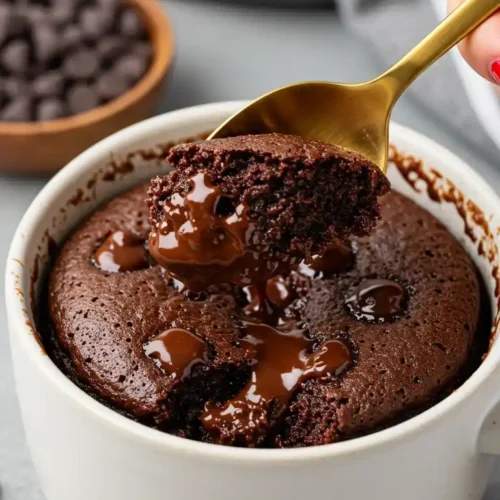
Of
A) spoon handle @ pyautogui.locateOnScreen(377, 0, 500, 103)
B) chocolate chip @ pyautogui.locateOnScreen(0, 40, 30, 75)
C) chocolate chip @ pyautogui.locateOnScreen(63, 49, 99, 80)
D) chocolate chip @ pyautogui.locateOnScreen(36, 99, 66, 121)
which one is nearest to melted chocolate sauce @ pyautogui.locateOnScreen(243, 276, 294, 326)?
spoon handle @ pyautogui.locateOnScreen(377, 0, 500, 103)

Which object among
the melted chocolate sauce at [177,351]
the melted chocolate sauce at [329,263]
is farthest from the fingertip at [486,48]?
the melted chocolate sauce at [177,351]

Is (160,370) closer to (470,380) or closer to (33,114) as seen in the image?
(470,380)

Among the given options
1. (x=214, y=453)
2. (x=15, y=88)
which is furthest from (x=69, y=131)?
(x=214, y=453)

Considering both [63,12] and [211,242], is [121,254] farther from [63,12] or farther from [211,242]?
[63,12]

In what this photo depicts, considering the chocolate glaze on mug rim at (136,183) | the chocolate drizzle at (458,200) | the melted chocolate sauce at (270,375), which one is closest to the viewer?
the chocolate glaze on mug rim at (136,183)

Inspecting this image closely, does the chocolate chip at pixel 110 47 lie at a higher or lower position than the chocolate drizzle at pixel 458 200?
lower

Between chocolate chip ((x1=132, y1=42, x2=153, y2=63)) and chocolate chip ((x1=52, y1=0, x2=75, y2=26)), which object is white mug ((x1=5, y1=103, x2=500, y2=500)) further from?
chocolate chip ((x1=52, y1=0, x2=75, y2=26))

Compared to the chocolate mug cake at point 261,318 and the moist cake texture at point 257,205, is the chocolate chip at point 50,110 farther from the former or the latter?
the moist cake texture at point 257,205
